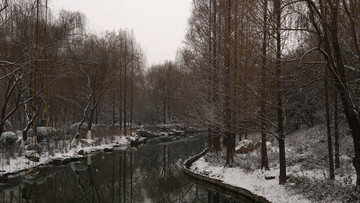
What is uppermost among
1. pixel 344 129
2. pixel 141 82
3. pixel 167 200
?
pixel 141 82

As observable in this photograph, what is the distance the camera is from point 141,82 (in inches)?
1521

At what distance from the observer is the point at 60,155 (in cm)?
1656

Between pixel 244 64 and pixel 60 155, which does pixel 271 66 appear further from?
pixel 60 155

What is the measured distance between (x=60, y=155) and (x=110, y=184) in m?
5.52

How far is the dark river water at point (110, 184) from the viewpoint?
409 inches

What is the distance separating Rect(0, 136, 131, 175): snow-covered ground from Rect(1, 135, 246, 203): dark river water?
59 centimetres

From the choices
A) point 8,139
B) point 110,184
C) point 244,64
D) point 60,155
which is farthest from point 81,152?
point 244,64

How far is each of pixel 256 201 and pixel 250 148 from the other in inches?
224

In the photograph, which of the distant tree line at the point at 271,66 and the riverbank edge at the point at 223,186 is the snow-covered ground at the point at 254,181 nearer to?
the riverbank edge at the point at 223,186

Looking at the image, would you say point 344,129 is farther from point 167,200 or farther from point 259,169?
point 167,200

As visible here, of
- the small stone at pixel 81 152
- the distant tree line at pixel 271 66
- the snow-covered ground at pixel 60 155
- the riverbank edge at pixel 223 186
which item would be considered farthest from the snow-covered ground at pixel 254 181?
the small stone at pixel 81 152

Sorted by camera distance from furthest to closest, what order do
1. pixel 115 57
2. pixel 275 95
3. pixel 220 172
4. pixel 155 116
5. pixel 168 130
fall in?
pixel 155 116 → pixel 168 130 → pixel 115 57 → pixel 220 172 → pixel 275 95

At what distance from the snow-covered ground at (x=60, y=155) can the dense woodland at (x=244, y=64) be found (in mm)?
2140

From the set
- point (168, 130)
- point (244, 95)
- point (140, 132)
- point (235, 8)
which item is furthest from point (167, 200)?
point (168, 130)
